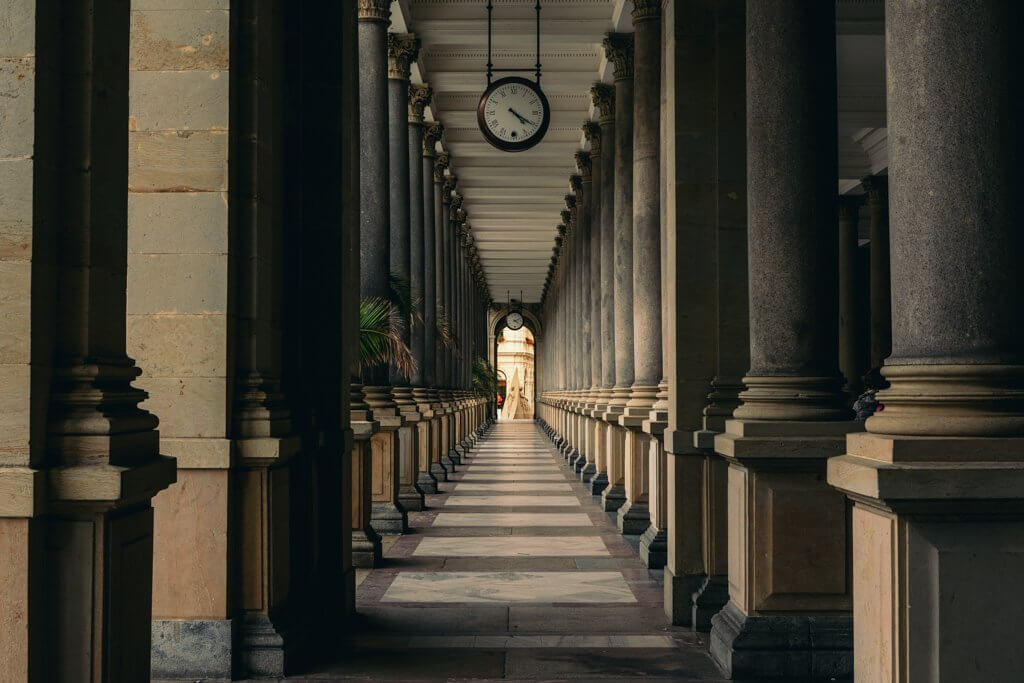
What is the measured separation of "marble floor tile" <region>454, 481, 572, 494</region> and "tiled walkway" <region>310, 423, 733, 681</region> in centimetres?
382

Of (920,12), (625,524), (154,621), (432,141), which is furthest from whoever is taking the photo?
(432,141)

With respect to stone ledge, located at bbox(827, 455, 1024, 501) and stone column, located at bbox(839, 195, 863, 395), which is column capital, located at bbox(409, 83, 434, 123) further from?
stone ledge, located at bbox(827, 455, 1024, 501)

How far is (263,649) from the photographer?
6438mm

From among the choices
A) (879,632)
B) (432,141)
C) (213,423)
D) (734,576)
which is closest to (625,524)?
(734,576)

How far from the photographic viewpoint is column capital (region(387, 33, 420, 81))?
18094mm

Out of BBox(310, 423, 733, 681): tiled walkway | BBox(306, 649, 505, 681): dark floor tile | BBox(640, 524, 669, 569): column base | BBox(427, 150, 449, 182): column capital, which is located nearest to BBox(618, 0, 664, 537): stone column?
BBox(310, 423, 733, 681): tiled walkway

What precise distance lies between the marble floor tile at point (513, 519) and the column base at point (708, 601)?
5.94 m

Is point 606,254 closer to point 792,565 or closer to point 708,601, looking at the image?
point 708,601

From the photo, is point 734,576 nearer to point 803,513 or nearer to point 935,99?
point 803,513

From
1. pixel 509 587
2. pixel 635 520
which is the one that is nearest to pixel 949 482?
pixel 509 587

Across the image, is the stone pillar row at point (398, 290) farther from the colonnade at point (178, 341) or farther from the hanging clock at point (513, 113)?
the colonnade at point (178, 341)

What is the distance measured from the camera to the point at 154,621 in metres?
6.26

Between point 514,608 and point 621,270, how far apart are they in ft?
29.4

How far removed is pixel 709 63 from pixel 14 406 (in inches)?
232
